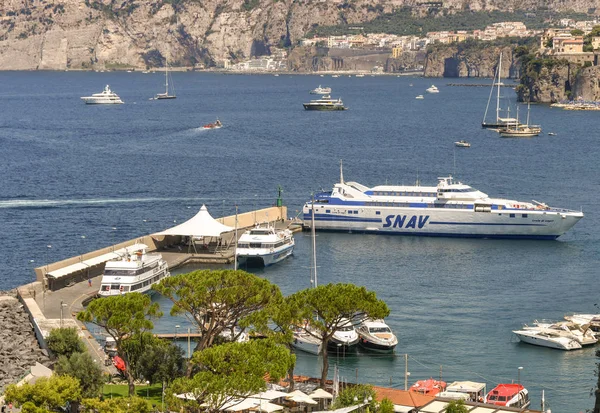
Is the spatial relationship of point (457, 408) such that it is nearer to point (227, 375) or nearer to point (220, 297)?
point (227, 375)

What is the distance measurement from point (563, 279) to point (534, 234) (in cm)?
1083

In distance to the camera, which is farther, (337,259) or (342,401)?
(337,259)

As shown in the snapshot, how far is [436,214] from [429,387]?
32642 mm

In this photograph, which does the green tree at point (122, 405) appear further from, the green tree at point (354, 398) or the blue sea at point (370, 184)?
the blue sea at point (370, 184)

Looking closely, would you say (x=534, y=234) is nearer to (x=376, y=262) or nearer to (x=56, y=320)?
(x=376, y=262)

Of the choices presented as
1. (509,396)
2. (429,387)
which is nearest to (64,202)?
(429,387)

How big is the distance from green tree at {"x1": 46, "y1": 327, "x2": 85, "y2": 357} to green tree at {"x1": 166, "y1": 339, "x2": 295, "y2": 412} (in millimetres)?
7177

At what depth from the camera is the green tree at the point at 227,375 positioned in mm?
31438

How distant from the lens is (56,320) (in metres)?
45.7

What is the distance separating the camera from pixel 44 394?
32438 mm

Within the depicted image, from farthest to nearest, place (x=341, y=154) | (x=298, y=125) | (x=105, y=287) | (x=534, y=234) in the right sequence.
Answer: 1. (x=298, y=125)
2. (x=341, y=154)
3. (x=534, y=234)
4. (x=105, y=287)

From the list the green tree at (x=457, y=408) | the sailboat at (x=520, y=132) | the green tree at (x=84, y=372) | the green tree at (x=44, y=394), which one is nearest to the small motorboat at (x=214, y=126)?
the sailboat at (x=520, y=132)

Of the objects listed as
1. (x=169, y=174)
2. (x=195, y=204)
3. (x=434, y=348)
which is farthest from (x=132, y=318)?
(x=169, y=174)

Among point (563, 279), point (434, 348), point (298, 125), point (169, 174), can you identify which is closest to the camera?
point (434, 348)
